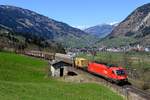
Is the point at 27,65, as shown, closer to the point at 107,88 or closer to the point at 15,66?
the point at 15,66

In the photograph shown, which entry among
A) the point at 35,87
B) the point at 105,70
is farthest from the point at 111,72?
the point at 35,87

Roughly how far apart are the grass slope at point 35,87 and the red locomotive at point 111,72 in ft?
29.1

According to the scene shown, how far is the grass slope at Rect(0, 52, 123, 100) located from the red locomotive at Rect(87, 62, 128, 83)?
8882 millimetres

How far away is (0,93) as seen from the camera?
1745 inches

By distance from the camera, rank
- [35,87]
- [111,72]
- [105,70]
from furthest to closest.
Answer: [105,70] → [111,72] → [35,87]

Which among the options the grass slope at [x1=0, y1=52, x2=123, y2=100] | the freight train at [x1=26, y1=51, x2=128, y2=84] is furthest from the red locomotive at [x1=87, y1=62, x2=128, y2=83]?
the grass slope at [x1=0, y1=52, x2=123, y2=100]

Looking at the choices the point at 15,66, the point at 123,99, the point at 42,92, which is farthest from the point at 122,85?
the point at 15,66

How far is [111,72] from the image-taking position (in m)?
78.9

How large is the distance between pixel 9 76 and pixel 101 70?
21.8 meters

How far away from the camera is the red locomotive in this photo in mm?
76981

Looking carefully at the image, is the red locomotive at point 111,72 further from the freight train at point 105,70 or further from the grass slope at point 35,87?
the grass slope at point 35,87

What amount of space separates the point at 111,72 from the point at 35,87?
2511cm

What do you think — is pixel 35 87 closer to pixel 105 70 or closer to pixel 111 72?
pixel 111 72

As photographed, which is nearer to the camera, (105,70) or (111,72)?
(111,72)
